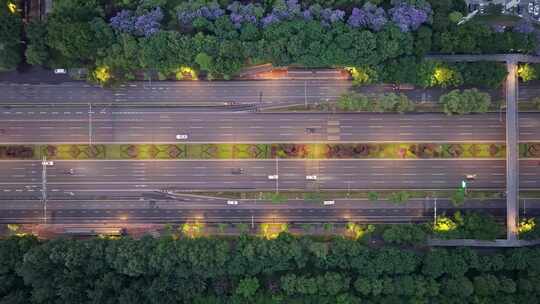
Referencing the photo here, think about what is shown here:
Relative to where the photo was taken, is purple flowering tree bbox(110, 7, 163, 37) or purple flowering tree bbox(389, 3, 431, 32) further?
purple flowering tree bbox(110, 7, 163, 37)

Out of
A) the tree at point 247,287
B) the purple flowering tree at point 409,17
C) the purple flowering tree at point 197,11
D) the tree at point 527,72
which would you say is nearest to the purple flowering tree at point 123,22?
the purple flowering tree at point 197,11

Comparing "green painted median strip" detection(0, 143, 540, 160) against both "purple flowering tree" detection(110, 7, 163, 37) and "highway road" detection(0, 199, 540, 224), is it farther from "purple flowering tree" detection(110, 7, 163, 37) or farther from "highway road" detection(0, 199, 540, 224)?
"purple flowering tree" detection(110, 7, 163, 37)

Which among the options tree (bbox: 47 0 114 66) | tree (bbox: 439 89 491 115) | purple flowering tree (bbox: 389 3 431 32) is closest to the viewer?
tree (bbox: 47 0 114 66)

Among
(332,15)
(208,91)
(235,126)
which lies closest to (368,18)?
(332,15)

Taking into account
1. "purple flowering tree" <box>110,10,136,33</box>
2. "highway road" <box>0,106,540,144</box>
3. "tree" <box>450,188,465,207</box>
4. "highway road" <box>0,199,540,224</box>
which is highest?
Result: "purple flowering tree" <box>110,10,136,33</box>

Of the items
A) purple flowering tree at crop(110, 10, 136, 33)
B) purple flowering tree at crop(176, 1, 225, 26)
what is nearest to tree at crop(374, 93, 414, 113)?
purple flowering tree at crop(176, 1, 225, 26)

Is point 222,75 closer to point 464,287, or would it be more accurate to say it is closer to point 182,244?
point 182,244

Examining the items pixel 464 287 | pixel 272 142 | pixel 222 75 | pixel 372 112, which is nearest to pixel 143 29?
pixel 222 75
